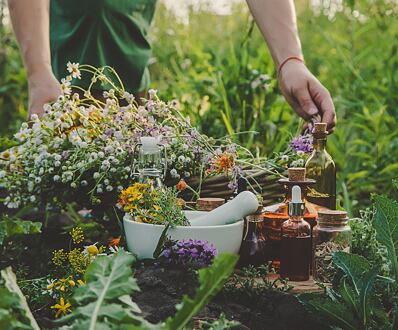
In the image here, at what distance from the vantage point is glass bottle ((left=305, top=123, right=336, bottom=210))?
1.88m

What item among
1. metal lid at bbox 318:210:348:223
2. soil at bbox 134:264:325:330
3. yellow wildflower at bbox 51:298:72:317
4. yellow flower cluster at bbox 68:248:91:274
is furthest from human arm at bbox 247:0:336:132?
yellow wildflower at bbox 51:298:72:317

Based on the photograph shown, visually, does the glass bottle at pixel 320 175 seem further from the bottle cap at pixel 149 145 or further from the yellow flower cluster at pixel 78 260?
the yellow flower cluster at pixel 78 260

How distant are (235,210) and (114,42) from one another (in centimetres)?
126

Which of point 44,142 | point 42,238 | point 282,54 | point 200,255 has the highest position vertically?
point 282,54

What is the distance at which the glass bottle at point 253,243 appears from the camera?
1729mm

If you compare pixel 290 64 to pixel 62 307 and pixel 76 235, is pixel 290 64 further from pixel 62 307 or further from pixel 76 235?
pixel 62 307

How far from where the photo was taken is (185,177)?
1.92m

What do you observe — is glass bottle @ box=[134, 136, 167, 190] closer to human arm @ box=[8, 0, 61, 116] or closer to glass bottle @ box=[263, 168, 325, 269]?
glass bottle @ box=[263, 168, 325, 269]

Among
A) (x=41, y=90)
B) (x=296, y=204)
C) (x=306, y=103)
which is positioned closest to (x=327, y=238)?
(x=296, y=204)

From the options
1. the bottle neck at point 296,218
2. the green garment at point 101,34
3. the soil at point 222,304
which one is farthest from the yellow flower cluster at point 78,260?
the green garment at point 101,34

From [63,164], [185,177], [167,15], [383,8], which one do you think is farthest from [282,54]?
[167,15]

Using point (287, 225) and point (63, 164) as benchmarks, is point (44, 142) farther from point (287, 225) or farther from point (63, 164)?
point (287, 225)

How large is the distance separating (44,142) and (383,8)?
2.93 meters

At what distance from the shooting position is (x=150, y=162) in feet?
5.62
